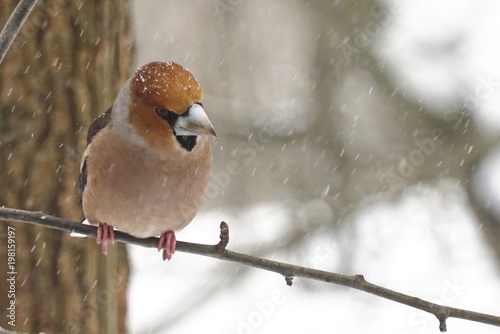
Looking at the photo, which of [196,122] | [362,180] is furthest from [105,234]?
[362,180]

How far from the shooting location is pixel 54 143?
286cm

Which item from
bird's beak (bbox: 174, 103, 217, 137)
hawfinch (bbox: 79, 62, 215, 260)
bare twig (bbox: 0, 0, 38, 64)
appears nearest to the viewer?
bare twig (bbox: 0, 0, 38, 64)

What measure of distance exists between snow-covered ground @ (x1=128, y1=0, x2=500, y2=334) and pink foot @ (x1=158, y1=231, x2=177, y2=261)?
9.59 ft

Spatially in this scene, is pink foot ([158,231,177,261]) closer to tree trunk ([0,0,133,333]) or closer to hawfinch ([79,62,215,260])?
hawfinch ([79,62,215,260])

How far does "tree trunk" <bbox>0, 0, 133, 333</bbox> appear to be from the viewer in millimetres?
2811

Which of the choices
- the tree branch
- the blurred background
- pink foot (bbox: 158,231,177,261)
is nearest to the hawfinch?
pink foot (bbox: 158,231,177,261)

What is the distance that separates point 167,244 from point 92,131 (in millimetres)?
516

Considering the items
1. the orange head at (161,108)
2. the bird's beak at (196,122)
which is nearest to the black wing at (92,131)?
the orange head at (161,108)

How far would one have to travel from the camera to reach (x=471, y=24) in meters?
6.00

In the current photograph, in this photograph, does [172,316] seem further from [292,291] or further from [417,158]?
[417,158]

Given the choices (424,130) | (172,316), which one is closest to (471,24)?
(424,130)

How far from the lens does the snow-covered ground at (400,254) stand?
551cm

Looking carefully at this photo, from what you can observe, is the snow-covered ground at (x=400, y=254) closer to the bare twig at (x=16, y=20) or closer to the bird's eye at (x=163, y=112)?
the bird's eye at (x=163, y=112)

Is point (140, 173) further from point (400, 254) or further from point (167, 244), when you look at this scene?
point (400, 254)
